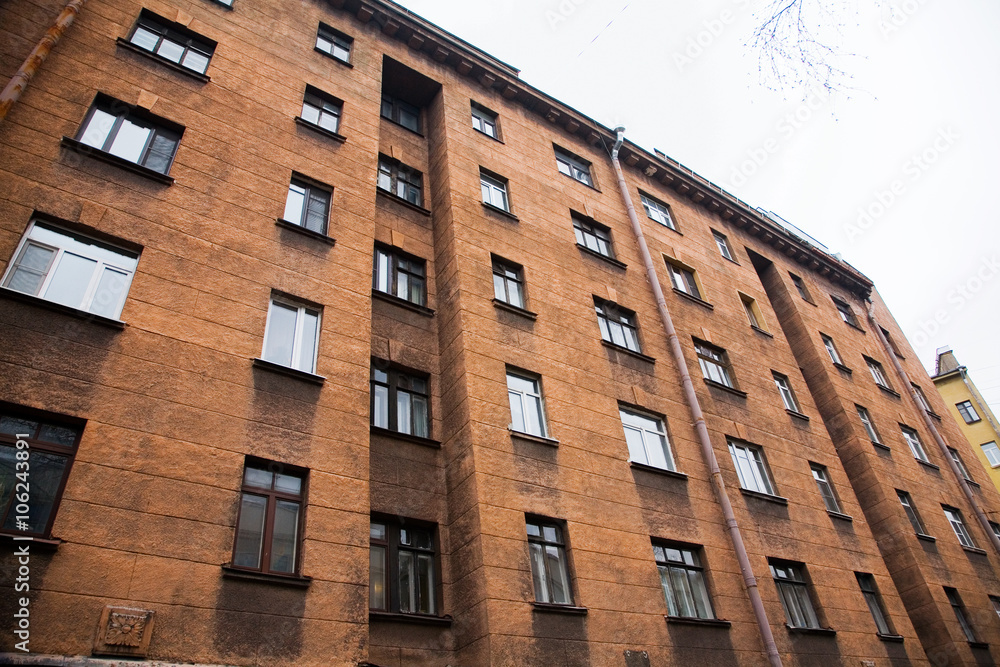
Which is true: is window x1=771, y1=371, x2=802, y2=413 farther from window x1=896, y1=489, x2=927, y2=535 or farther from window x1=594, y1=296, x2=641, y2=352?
window x1=594, y1=296, x2=641, y2=352

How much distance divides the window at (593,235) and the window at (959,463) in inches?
732

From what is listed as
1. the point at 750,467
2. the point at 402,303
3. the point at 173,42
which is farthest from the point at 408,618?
the point at 173,42

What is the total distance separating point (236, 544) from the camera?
9.91 meters

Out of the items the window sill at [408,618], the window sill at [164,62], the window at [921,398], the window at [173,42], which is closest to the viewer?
the window sill at [408,618]

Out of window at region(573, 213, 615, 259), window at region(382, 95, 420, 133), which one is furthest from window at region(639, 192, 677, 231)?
window at region(382, 95, 420, 133)

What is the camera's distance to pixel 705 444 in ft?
57.2

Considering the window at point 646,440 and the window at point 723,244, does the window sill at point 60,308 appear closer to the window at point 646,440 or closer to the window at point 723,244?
the window at point 646,440

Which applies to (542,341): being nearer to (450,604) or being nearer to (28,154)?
(450,604)

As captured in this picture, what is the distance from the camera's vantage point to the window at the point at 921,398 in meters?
29.9

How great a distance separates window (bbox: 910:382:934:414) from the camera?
2993 cm

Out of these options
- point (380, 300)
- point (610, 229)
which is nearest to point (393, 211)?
point (380, 300)

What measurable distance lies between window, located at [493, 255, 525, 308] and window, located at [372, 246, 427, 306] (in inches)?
75.1

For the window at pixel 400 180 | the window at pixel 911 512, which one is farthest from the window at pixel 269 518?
the window at pixel 911 512

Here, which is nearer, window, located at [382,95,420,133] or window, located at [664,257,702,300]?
window, located at [382,95,420,133]
